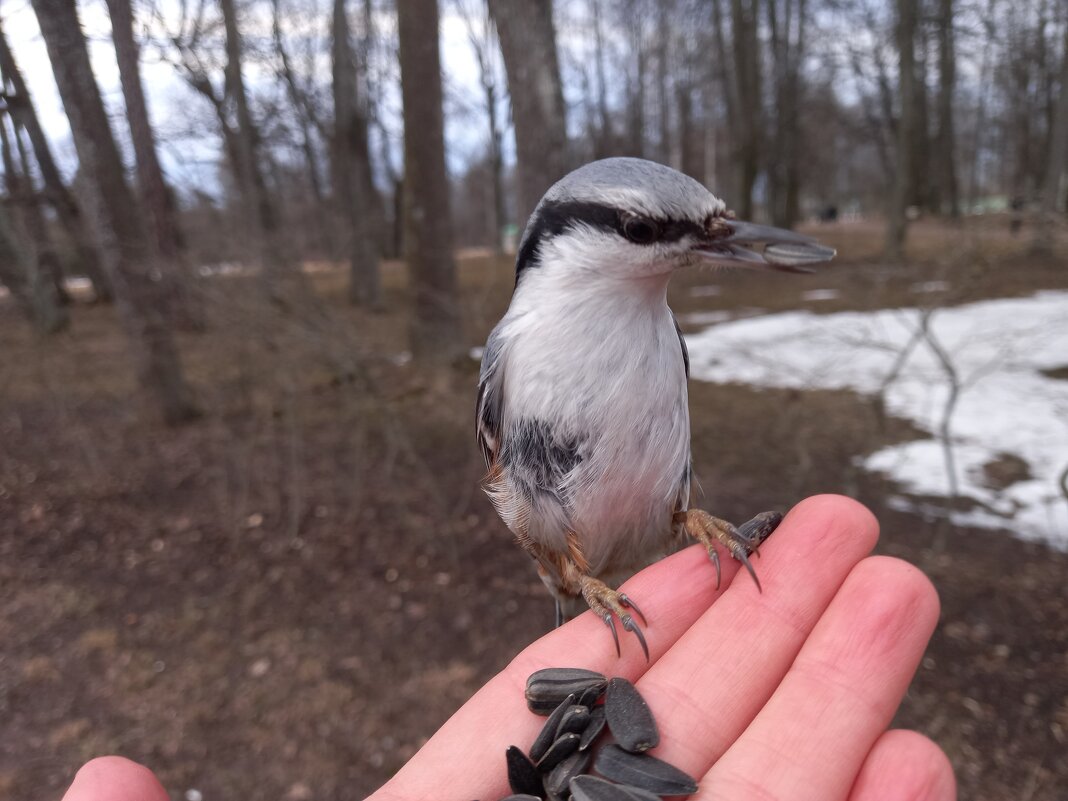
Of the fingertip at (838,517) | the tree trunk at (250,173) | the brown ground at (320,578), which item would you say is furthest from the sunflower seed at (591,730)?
the tree trunk at (250,173)

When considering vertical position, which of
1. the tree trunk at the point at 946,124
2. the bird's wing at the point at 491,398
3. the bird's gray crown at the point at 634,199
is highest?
the tree trunk at the point at 946,124

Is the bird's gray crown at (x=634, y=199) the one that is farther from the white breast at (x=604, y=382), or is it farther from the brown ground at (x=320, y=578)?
the brown ground at (x=320, y=578)

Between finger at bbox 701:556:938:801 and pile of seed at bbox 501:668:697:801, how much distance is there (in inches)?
5.3

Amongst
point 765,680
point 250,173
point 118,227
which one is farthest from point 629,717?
point 250,173

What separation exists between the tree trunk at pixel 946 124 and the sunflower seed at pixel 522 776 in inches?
530

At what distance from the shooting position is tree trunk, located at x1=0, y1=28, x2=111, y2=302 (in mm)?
4719

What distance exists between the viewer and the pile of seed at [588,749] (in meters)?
1.25

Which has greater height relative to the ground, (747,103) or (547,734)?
(747,103)

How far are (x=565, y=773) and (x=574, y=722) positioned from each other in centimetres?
9

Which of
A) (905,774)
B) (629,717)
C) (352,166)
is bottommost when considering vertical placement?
(905,774)

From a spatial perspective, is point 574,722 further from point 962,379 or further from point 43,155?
point 43,155

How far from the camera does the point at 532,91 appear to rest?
10.7 feet

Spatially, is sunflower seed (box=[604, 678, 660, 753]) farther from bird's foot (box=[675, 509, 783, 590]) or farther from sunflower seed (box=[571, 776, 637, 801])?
bird's foot (box=[675, 509, 783, 590])

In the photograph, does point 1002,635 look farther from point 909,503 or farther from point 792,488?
point 792,488
